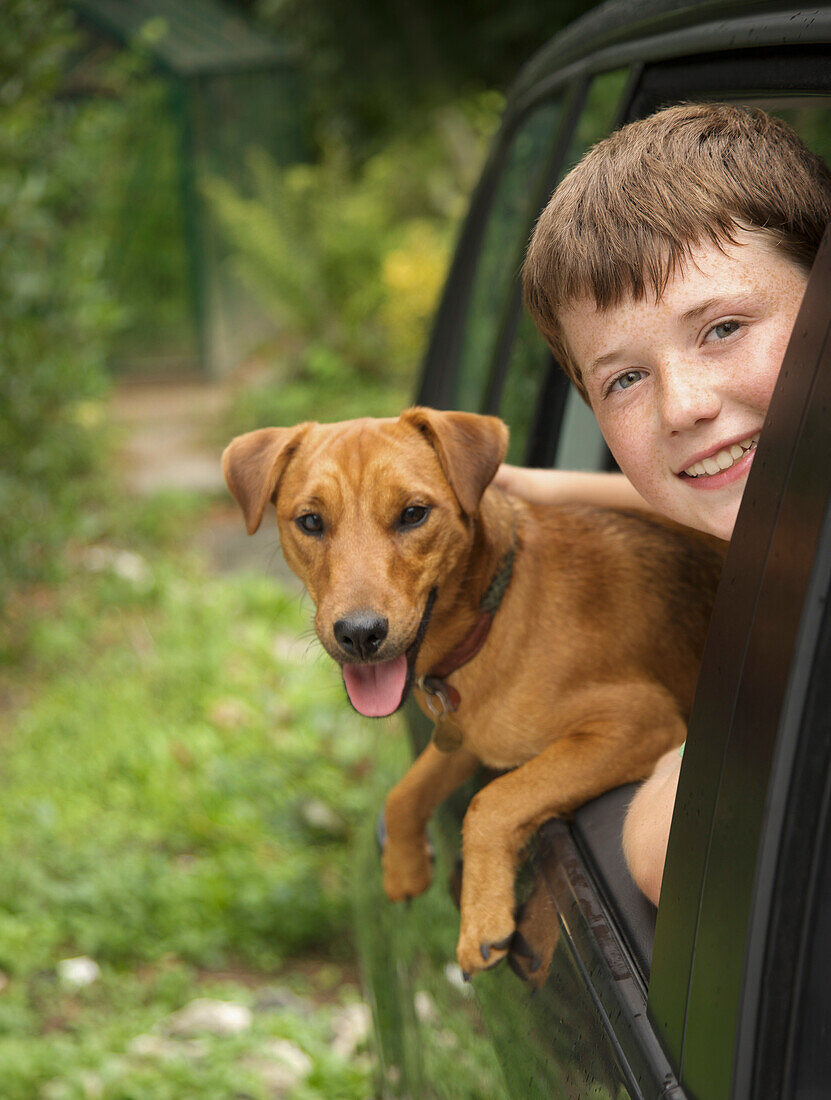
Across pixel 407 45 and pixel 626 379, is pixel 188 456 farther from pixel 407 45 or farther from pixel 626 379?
pixel 626 379

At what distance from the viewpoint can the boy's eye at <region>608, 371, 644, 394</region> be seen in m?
1.49

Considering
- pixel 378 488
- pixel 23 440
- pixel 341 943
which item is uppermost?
pixel 378 488

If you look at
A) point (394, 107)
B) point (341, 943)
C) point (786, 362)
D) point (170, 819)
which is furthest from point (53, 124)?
point (394, 107)

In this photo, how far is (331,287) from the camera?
1157 centimetres

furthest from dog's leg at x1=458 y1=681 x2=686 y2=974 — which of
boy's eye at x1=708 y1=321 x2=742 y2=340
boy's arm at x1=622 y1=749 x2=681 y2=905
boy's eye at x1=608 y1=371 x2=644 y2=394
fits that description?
boy's eye at x1=708 y1=321 x2=742 y2=340

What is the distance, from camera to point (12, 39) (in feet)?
17.6

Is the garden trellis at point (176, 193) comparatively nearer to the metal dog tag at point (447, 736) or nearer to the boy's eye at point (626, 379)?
the metal dog tag at point (447, 736)

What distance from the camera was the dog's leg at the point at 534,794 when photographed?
5.31ft

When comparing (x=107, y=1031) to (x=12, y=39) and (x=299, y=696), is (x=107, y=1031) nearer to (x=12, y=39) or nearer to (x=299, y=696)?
(x=299, y=696)

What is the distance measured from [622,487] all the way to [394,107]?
13927mm

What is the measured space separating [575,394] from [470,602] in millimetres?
525

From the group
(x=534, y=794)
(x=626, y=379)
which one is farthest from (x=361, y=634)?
(x=626, y=379)

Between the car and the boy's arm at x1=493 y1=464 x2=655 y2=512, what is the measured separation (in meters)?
0.73

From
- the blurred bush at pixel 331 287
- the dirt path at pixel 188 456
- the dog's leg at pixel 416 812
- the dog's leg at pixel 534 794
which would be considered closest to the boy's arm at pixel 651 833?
the dog's leg at pixel 534 794
